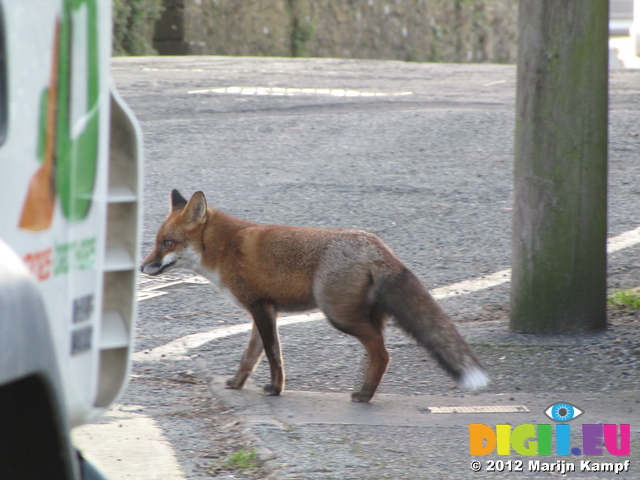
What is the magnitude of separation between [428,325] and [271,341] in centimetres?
82

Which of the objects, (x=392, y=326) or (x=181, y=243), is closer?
(x=181, y=243)

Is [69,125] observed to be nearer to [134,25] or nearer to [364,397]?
[364,397]

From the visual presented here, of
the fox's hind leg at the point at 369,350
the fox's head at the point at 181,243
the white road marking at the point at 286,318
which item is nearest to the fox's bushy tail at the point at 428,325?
the fox's hind leg at the point at 369,350

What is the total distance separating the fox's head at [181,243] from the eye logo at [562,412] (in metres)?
2.01

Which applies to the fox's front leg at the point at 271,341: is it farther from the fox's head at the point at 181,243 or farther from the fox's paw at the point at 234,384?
the fox's head at the point at 181,243

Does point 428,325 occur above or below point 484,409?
above

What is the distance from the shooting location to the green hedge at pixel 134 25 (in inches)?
796

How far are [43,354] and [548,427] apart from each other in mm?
2784

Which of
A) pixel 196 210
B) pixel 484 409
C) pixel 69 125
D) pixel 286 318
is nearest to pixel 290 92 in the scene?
pixel 286 318

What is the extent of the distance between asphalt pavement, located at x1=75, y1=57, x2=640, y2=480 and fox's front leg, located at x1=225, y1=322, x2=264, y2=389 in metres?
0.09

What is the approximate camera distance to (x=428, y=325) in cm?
443

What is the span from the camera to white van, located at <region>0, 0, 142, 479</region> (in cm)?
210

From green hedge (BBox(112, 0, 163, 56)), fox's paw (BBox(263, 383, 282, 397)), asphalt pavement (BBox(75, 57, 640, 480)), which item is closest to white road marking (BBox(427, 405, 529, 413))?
asphalt pavement (BBox(75, 57, 640, 480))

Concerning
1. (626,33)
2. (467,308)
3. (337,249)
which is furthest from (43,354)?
(626,33)
